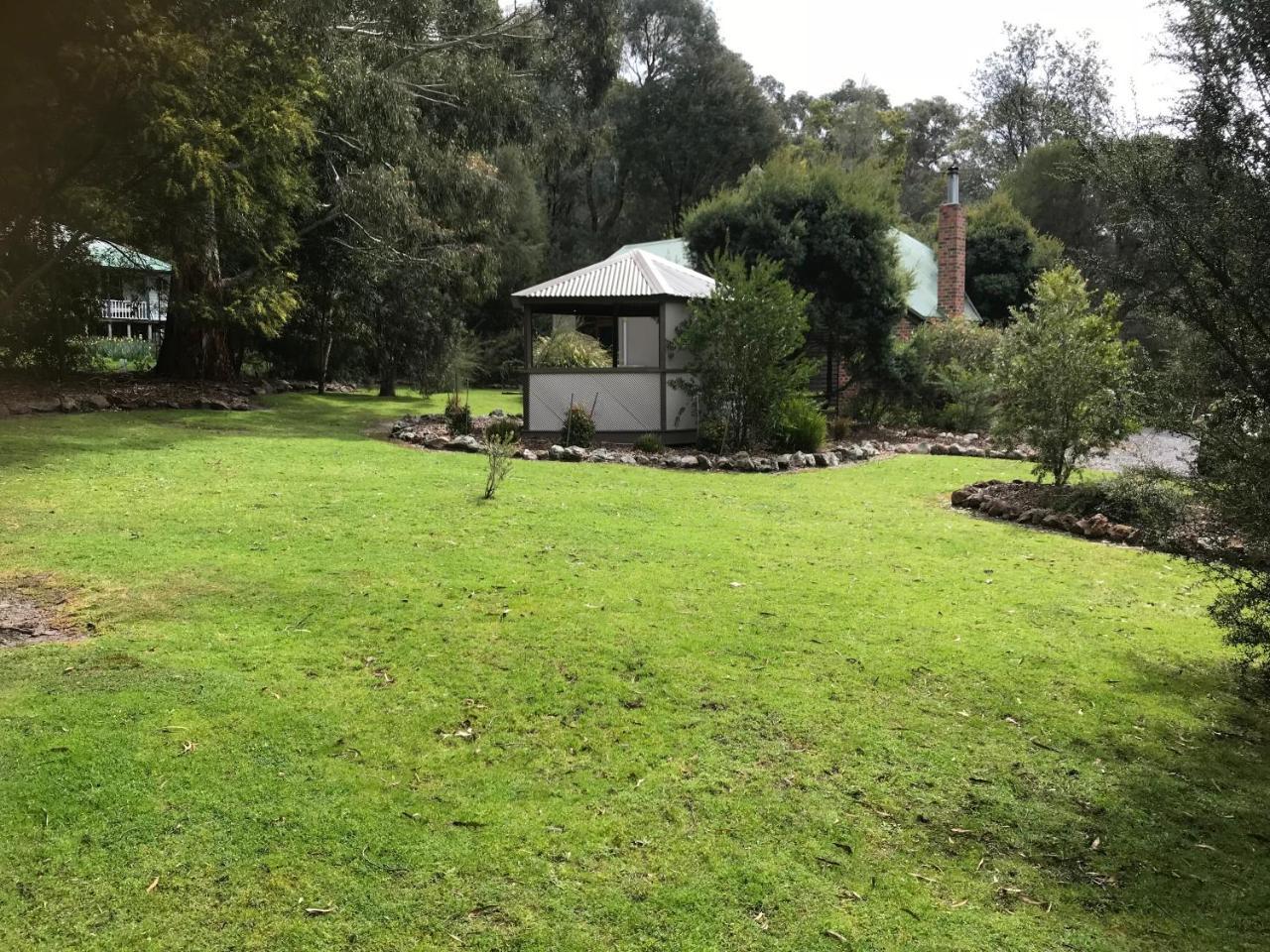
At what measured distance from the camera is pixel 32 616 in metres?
5.00

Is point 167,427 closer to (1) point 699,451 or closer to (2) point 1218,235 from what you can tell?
(1) point 699,451

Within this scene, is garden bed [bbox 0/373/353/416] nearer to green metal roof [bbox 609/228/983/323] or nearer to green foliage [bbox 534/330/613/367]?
green foliage [bbox 534/330/613/367]

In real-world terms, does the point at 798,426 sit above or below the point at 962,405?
below

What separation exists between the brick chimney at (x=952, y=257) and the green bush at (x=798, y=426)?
1168cm

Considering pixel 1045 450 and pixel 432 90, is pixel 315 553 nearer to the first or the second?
pixel 1045 450

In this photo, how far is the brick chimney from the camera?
81.3 ft

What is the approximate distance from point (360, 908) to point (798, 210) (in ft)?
67.5

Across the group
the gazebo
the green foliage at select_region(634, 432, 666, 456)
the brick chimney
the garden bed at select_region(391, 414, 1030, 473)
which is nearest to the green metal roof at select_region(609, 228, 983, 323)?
the brick chimney

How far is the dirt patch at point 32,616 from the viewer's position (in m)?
4.72

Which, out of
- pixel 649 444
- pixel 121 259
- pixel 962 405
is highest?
pixel 121 259

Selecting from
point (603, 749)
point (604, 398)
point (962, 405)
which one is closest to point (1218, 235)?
point (603, 749)

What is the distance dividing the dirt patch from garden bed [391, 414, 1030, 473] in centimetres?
815

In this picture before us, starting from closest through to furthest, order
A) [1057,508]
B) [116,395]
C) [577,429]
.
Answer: [1057,508] → [577,429] → [116,395]

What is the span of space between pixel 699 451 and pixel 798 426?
1774mm
